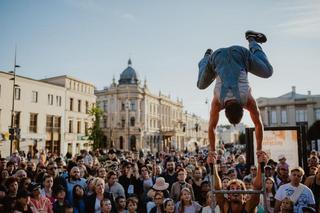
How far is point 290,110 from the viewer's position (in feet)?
220

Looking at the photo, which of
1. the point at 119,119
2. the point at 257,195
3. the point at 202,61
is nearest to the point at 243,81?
the point at 202,61

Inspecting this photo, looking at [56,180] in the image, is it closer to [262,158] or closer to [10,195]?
[10,195]

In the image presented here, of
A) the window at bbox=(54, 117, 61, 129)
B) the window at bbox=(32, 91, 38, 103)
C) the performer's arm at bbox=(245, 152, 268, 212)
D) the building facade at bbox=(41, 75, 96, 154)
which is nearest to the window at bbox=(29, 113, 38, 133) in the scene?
the window at bbox=(32, 91, 38, 103)

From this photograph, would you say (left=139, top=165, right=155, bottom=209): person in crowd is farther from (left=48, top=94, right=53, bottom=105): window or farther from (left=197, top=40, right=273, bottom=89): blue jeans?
(left=48, top=94, right=53, bottom=105): window

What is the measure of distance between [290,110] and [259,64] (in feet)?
223

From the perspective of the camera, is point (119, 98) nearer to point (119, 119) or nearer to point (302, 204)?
point (119, 119)

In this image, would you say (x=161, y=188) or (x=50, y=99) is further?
(x=50, y=99)

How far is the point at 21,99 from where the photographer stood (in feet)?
123

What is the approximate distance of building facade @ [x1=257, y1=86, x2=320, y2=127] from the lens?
6506 cm

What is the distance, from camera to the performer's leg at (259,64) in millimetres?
4078

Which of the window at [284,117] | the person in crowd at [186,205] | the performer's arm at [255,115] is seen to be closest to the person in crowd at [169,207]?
the person in crowd at [186,205]

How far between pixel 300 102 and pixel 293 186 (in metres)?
65.4

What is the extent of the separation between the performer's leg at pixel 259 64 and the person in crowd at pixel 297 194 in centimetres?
305

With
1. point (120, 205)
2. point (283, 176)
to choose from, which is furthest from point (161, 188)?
point (283, 176)
